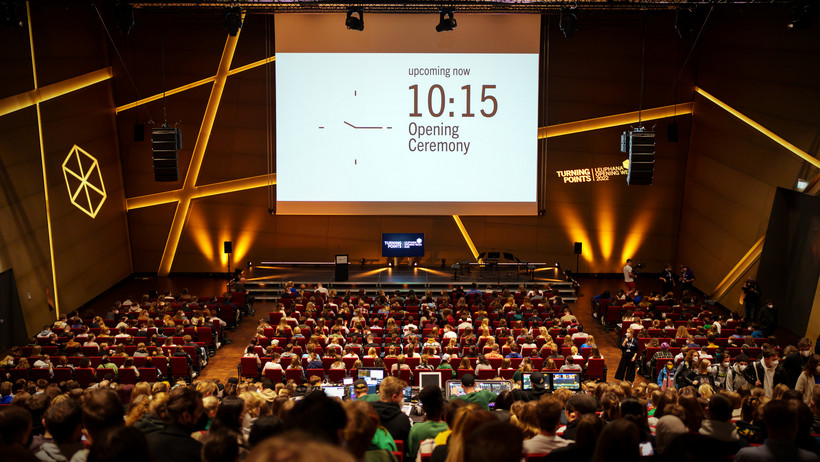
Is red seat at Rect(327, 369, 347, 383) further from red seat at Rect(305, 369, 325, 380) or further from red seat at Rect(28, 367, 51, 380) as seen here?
red seat at Rect(28, 367, 51, 380)

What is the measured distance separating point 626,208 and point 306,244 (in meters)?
8.93

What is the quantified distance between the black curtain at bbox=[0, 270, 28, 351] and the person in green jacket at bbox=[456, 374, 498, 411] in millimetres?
10062

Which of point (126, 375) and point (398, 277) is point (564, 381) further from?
point (398, 277)

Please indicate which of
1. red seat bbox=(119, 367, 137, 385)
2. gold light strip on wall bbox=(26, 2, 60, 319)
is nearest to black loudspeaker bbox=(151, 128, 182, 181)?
gold light strip on wall bbox=(26, 2, 60, 319)

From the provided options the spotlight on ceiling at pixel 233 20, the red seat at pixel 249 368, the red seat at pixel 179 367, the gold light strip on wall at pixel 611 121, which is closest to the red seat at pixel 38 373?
the red seat at pixel 179 367

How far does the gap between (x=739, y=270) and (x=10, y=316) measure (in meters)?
15.2

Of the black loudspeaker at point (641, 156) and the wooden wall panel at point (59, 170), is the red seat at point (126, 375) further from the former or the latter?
the black loudspeaker at point (641, 156)

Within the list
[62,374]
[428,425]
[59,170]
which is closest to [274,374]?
[62,374]

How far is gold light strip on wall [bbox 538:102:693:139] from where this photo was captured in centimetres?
1925

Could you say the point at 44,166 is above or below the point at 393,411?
above

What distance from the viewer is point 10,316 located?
A: 13688mm

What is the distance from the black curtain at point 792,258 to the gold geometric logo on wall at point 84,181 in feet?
50.3

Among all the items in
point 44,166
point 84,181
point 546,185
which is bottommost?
point 546,185

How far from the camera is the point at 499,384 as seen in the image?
313 inches
